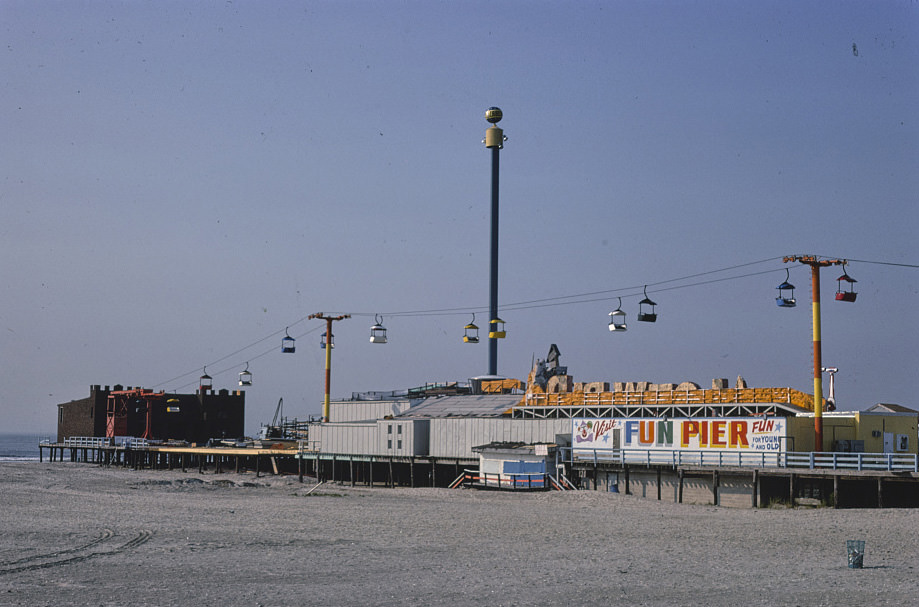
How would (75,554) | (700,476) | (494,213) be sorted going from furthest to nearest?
(494,213) < (700,476) < (75,554)

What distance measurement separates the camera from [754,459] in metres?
41.9

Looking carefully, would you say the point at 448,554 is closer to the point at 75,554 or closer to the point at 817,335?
the point at 75,554

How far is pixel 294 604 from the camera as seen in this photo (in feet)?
57.7

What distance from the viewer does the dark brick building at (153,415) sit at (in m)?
105

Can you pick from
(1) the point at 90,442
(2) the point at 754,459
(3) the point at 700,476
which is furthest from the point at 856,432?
(1) the point at 90,442

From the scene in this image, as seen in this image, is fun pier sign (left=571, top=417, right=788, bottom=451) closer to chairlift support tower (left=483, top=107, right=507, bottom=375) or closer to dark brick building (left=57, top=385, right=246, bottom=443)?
chairlift support tower (left=483, top=107, right=507, bottom=375)

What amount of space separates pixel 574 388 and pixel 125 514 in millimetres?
26993

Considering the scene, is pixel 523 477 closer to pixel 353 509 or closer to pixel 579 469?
pixel 579 469

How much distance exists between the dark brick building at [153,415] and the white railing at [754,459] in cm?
6685

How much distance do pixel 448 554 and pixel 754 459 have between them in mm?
22118

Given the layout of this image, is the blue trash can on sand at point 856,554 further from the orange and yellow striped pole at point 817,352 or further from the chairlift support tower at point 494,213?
the chairlift support tower at point 494,213

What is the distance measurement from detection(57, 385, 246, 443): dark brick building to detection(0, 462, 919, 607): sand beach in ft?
221

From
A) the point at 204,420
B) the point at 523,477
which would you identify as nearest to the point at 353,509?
the point at 523,477

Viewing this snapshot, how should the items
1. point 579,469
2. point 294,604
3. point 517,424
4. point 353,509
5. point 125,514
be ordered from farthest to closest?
1. point 517,424
2. point 579,469
3. point 353,509
4. point 125,514
5. point 294,604
